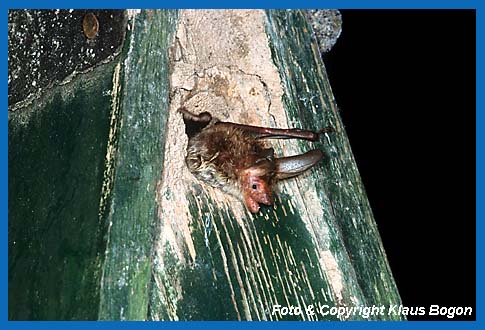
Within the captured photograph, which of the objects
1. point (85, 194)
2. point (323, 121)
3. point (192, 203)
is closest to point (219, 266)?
point (192, 203)

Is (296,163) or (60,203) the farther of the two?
(296,163)

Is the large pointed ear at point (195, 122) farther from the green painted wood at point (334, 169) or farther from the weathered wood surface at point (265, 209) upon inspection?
the green painted wood at point (334, 169)

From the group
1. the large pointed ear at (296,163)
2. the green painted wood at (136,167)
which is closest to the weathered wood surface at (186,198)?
the green painted wood at (136,167)

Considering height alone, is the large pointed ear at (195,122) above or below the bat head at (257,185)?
above

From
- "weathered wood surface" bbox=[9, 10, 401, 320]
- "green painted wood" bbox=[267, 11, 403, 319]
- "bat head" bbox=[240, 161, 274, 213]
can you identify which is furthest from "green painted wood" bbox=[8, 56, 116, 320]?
"green painted wood" bbox=[267, 11, 403, 319]

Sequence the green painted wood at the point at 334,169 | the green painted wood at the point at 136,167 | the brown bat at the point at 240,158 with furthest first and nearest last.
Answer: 1. the green painted wood at the point at 334,169
2. the brown bat at the point at 240,158
3. the green painted wood at the point at 136,167

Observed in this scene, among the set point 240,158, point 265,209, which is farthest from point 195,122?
point 265,209

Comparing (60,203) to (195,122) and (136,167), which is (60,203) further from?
(195,122)
